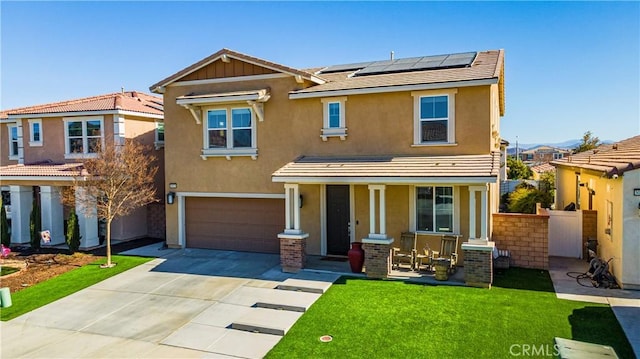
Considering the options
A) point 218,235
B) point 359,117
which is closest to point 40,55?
point 218,235

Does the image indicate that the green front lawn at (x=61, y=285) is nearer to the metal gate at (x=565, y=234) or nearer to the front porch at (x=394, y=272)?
the front porch at (x=394, y=272)

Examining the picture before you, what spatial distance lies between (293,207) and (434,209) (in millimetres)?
4697

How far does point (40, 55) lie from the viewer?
52.3 ft

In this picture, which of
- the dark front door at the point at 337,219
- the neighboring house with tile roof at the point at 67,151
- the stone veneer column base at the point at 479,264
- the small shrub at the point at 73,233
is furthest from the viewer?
the neighboring house with tile roof at the point at 67,151

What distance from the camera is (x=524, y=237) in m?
14.0

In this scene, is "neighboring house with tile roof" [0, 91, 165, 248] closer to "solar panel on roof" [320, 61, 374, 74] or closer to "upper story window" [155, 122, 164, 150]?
"upper story window" [155, 122, 164, 150]

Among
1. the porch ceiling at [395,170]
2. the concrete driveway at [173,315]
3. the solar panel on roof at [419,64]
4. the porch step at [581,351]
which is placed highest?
the solar panel on roof at [419,64]

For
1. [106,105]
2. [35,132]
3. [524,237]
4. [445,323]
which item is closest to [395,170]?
[524,237]

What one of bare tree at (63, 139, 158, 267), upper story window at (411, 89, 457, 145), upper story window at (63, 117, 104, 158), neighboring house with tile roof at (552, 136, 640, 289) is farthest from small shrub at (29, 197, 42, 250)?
neighboring house with tile roof at (552, 136, 640, 289)

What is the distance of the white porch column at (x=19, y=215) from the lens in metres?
20.2

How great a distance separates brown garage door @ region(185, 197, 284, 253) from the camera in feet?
55.8

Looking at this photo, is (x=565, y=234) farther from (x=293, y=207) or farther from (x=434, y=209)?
(x=293, y=207)

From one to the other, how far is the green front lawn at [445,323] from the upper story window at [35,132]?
1747 centimetres

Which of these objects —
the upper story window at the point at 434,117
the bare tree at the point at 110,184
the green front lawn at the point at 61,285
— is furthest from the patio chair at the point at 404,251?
the bare tree at the point at 110,184
